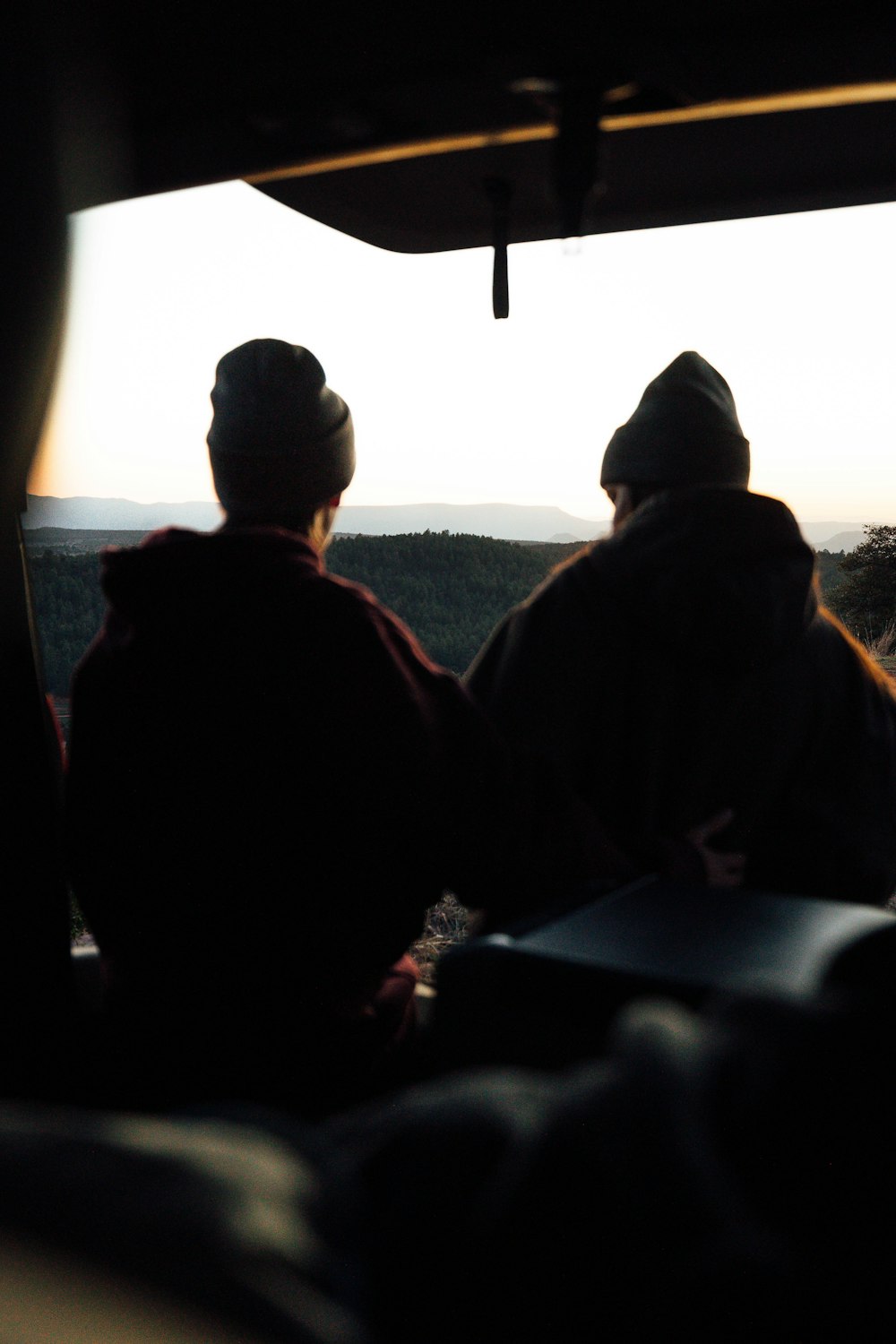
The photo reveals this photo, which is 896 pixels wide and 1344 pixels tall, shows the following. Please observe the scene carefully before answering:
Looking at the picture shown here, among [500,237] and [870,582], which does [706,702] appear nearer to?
[500,237]

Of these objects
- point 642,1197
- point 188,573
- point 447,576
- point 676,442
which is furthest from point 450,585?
point 642,1197

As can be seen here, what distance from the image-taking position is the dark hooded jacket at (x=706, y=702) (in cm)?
192

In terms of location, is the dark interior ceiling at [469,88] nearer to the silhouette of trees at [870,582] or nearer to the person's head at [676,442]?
the person's head at [676,442]

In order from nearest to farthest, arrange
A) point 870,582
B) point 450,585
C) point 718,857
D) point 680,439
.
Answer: point 718,857
point 680,439
point 450,585
point 870,582

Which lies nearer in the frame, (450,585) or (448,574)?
(450,585)

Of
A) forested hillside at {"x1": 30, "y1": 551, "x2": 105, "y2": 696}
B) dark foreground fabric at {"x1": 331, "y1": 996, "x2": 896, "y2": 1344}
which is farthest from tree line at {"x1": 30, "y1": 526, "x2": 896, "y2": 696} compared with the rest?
dark foreground fabric at {"x1": 331, "y1": 996, "x2": 896, "y2": 1344}

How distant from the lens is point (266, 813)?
4.86ft

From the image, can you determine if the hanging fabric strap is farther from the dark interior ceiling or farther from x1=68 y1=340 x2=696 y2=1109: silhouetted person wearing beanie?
x1=68 y1=340 x2=696 y2=1109: silhouetted person wearing beanie

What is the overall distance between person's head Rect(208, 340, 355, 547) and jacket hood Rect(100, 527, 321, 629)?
24 centimetres

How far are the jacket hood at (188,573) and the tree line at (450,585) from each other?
0.07 m

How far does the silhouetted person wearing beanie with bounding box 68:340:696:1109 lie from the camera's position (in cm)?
148

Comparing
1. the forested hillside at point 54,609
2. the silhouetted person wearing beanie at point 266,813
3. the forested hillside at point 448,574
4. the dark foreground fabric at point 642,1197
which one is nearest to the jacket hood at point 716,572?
the silhouetted person wearing beanie at point 266,813

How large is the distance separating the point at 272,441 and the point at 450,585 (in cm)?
763

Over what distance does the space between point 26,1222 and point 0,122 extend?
38.1 inches
